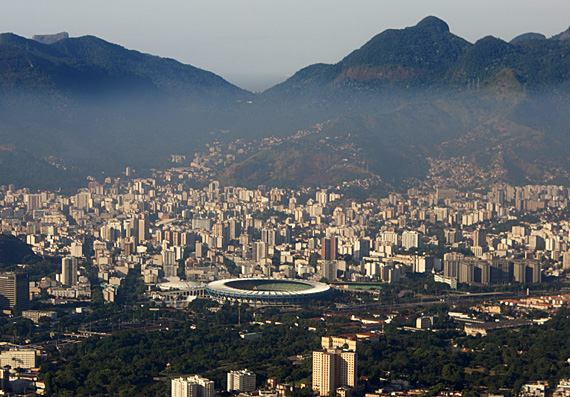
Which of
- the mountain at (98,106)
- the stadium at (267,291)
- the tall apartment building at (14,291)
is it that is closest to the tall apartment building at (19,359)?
the tall apartment building at (14,291)

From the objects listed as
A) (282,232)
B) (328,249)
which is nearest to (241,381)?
(328,249)

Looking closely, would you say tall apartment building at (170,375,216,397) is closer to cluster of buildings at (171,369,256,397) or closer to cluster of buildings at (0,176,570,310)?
cluster of buildings at (171,369,256,397)

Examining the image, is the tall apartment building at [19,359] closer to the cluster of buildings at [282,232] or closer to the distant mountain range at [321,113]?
the cluster of buildings at [282,232]

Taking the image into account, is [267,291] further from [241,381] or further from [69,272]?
[241,381]

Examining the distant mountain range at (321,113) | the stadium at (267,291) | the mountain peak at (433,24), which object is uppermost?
the mountain peak at (433,24)

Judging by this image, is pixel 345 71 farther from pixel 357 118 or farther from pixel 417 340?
pixel 417 340

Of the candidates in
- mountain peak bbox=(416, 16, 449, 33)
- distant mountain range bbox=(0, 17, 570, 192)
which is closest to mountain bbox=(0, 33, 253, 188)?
distant mountain range bbox=(0, 17, 570, 192)
